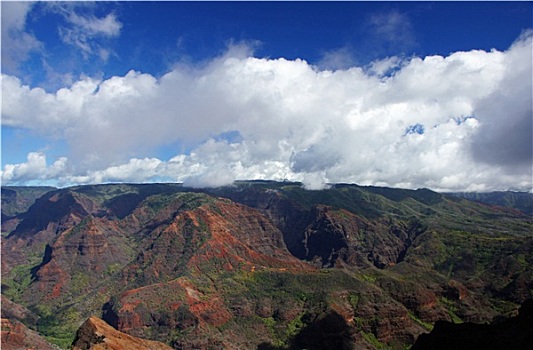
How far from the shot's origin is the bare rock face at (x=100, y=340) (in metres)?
113

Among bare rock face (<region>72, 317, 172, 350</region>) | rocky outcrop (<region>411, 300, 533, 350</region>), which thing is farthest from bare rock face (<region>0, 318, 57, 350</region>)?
rocky outcrop (<region>411, 300, 533, 350</region>)

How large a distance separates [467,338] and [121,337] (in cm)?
9993

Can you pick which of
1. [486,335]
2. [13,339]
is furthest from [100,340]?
[13,339]

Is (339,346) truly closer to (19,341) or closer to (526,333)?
(526,333)

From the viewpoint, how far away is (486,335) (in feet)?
315

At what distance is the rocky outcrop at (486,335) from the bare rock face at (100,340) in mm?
84588

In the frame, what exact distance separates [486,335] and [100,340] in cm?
10229

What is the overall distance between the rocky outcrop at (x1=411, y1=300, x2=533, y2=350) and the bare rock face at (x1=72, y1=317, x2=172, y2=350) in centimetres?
8459

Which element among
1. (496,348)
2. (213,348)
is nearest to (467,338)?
(496,348)

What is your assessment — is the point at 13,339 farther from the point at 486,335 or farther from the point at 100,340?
the point at 486,335

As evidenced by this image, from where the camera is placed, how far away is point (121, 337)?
126062mm

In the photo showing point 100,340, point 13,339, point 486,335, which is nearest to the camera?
point 486,335

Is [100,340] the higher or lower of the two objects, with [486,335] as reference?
lower

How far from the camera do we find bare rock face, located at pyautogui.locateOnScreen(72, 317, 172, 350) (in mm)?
112875
